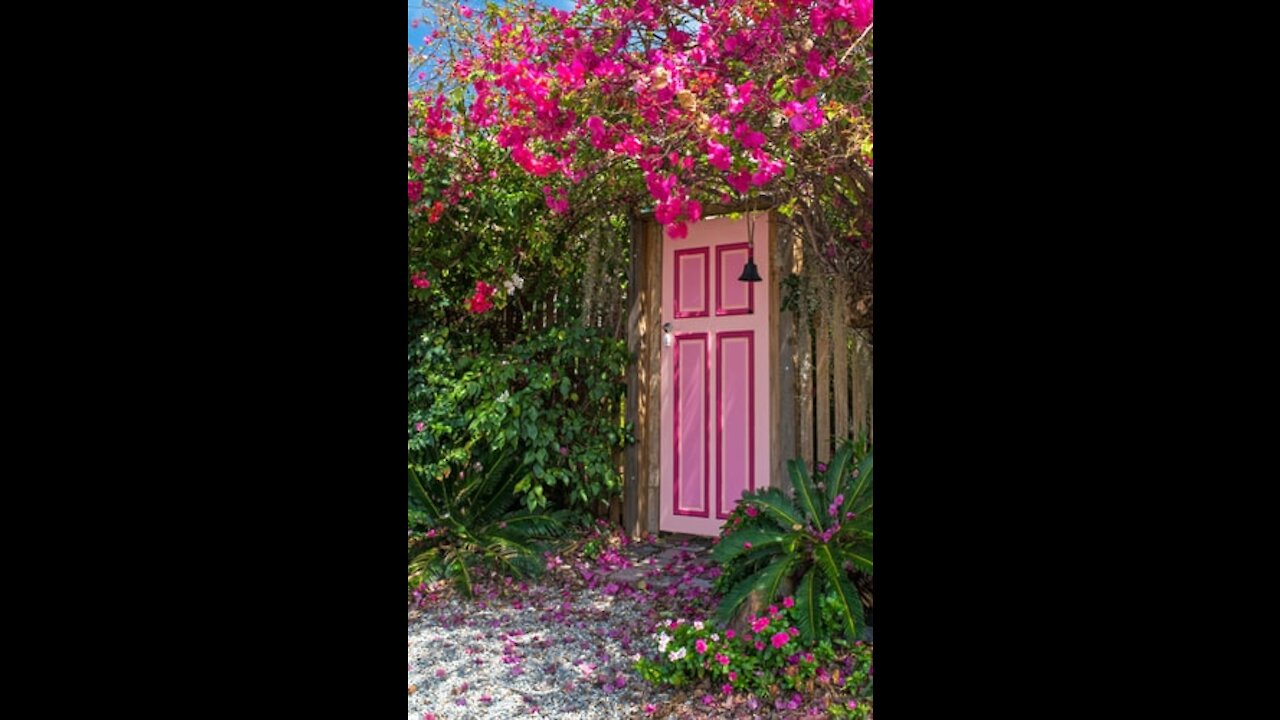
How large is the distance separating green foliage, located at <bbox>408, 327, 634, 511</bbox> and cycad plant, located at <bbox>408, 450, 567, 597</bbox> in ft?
0.28

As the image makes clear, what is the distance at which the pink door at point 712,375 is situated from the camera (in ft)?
17.0

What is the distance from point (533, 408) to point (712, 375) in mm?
1045

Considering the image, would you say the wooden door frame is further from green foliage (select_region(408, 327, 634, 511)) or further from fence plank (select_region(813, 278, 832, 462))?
fence plank (select_region(813, 278, 832, 462))

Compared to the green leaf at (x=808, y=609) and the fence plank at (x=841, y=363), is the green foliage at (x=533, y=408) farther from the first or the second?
the green leaf at (x=808, y=609)

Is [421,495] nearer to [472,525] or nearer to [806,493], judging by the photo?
[472,525]

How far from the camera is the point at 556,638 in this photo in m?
3.74

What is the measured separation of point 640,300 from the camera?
18.1 ft

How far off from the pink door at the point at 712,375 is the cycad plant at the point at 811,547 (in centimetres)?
114

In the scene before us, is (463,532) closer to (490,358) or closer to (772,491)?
(490,358)

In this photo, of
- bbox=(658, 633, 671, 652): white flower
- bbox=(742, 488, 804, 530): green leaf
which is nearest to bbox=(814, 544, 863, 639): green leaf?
bbox=(742, 488, 804, 530): green leaf

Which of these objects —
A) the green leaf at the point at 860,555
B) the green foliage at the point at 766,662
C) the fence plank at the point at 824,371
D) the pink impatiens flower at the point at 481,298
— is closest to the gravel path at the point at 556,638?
the green foliage at the point at 766,662
